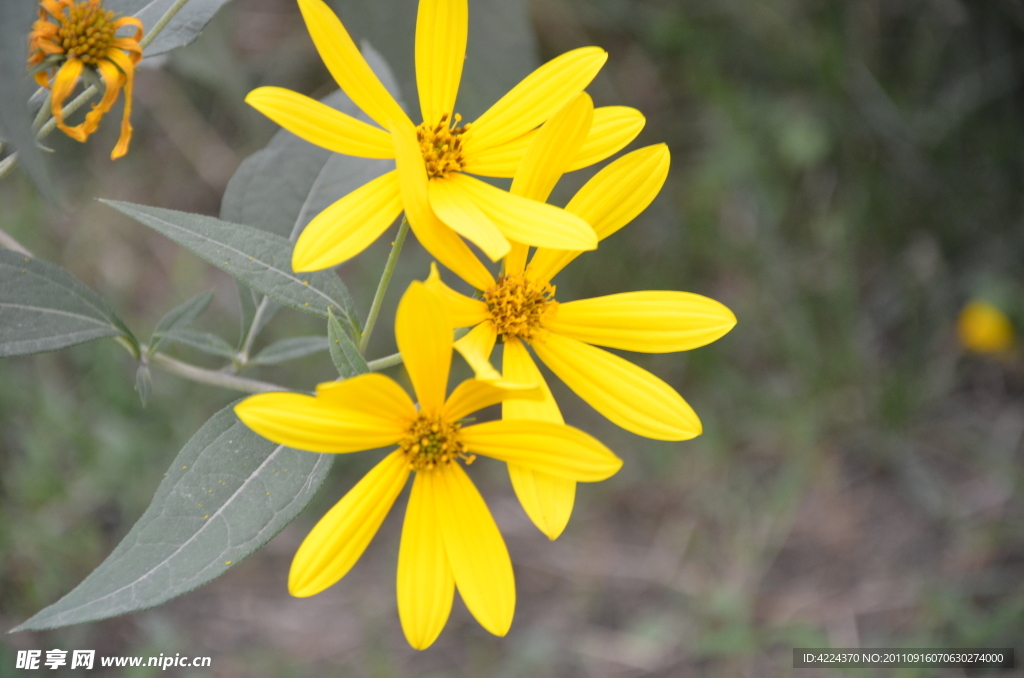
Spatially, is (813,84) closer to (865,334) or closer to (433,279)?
(865,334)

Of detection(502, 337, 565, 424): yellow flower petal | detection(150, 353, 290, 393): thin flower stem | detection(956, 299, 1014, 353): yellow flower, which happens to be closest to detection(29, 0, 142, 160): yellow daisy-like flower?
detection(150, 353, 290, 393): thin flower stem

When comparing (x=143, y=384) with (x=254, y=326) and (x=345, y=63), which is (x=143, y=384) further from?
(x=345, y=63)

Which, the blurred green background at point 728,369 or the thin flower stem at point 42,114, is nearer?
the thin flower stem at point 42,114

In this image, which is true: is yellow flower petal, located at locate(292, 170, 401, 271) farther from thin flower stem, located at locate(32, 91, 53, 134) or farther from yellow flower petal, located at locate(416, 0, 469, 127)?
thin flower stem, located at locate(32, 91, 53, 134)

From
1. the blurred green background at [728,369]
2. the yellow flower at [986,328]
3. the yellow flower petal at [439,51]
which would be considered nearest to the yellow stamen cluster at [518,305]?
the yellow flower petal at [439,51]

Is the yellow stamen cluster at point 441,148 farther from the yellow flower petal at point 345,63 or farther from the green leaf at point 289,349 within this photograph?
the green leaf at point 289,349

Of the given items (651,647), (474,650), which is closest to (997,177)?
(651,647)
